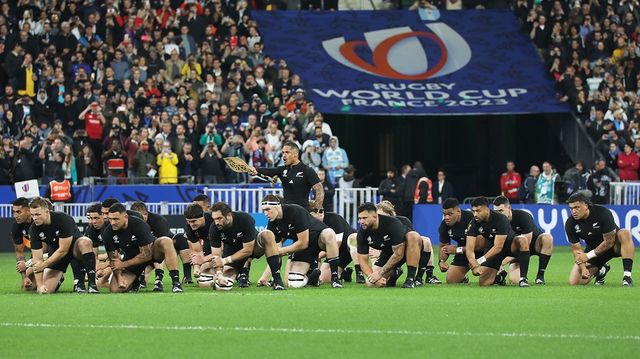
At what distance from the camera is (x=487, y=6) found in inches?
1676

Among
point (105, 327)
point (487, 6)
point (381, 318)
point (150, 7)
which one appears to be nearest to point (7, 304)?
point (105, 327)

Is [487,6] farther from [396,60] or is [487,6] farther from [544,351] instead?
[544,351]

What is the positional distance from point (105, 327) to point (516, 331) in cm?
413

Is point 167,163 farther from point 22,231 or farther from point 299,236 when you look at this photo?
point 299,236

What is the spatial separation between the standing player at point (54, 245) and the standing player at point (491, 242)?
530cm

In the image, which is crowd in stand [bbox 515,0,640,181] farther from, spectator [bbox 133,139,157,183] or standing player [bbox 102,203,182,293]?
standing player [bbox 102,203,182,293]

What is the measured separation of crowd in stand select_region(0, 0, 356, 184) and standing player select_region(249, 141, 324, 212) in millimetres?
10073

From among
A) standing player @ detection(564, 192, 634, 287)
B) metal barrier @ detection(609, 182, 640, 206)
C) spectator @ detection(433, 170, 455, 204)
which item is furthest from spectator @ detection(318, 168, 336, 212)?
standing player @ detection(564, 192, 634, 287)

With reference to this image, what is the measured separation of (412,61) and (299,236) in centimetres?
2116

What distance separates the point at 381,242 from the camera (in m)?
19.2

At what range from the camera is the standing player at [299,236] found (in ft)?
62.6

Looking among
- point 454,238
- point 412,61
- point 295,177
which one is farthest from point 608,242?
point 412,61

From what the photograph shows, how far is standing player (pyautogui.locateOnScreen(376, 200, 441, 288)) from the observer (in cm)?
1922

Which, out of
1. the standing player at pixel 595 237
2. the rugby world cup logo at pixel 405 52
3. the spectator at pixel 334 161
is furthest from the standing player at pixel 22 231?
the rugby world cup logo at pixel 405 52
